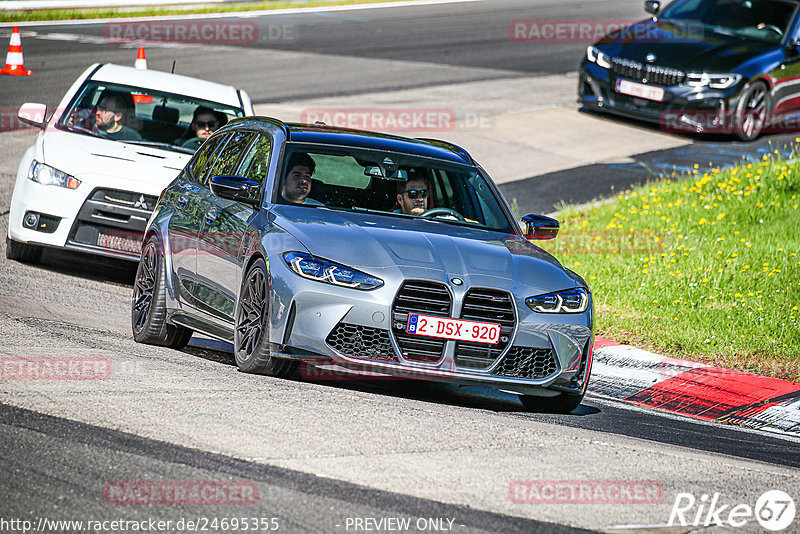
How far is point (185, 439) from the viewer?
5645 millimetres

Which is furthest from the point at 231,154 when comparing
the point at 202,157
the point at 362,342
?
the point at 362,342

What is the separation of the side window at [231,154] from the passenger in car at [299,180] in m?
0.76

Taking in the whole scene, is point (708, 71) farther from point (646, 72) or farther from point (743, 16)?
point (743, 16)

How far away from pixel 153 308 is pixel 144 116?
3.67 meters

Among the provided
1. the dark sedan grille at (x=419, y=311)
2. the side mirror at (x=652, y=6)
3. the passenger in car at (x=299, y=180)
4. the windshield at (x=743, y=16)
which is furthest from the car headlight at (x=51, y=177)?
the side mirror at (x=652, y=6)

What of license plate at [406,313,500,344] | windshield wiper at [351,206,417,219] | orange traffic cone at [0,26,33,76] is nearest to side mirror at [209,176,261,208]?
windshield wiper at [351,206,417,219]

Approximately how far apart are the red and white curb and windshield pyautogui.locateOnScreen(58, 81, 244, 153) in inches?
172

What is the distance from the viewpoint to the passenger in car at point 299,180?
7.85m

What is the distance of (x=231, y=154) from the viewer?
28.9 feet

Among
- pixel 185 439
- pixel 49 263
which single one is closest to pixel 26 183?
pixel 49 263

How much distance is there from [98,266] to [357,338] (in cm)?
534

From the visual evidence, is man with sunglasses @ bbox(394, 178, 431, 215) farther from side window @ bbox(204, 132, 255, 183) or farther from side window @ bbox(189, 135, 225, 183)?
side window @ bbox(189, 135, 225, 183)

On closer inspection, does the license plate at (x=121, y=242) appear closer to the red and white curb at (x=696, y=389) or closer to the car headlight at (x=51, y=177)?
the car headlight at (x=51, y=177)

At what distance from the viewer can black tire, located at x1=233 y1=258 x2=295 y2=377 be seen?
278 inches
